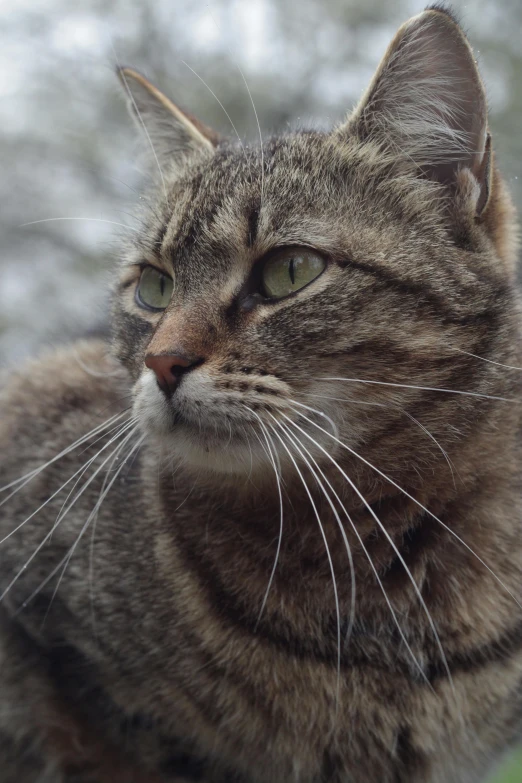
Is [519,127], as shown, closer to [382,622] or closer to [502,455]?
[502,455]

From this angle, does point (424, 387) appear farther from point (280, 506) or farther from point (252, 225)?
point (252, 225)

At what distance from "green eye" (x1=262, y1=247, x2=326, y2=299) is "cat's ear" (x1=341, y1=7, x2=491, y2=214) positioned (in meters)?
0.35

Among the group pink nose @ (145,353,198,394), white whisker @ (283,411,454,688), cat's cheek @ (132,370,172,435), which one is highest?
pink nose @ (145,353,198,394)

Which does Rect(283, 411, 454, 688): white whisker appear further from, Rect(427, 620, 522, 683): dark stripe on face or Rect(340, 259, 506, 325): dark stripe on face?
Rect(340, 259, 506, 325): dark stripe on face

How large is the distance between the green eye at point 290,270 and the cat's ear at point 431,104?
346 mm

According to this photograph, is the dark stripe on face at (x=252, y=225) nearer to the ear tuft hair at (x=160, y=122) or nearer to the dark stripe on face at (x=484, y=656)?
the ear tuft hair at (x=160, y=122)

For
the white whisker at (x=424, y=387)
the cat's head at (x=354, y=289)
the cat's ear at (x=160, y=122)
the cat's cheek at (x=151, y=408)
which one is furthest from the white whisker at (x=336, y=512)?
the cat's ear at (x=160, y=122)

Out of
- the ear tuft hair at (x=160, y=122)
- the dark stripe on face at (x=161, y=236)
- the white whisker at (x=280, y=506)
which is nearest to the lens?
the white whisker at (x=280, y=506)

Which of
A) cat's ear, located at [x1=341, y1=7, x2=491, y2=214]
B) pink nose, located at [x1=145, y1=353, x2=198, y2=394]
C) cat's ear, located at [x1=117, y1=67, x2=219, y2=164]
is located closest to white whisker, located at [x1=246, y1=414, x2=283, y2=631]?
pink nose, located at [x1=145, y1=353, x2=198, y2=394]

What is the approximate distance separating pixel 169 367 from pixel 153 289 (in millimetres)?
458

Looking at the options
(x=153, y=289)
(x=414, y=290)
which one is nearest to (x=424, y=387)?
(x=414, y=290)

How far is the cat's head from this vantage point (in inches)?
50.8

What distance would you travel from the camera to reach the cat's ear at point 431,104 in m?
1.37

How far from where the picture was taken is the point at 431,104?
1.46 metres
